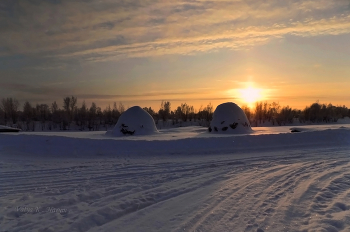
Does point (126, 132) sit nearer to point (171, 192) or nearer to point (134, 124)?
point (134, 124)

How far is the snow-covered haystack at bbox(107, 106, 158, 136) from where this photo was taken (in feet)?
70.0

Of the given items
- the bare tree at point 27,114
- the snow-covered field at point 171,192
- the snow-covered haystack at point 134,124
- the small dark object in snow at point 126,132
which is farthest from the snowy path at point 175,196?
the bare tree at point 27,114

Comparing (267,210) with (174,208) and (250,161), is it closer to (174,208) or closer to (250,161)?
(174,208)

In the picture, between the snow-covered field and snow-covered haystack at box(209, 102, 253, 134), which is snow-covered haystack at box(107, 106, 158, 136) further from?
the snow-covered field

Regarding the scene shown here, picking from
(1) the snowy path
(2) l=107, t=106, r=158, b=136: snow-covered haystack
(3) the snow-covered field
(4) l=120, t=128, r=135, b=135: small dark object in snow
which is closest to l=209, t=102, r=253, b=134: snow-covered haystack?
(2) l=107, t=106, r=158, b=136: snow-covered haystack

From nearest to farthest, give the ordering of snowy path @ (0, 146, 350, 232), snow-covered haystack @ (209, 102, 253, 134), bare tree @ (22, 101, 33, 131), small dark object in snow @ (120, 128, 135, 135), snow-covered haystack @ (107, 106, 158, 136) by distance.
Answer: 1. snowy path @ (0, 146, 350, 232)
2. small dark object in snow @ (120, 128, 135, 135)
3. snow-covered haystack @ (107, 106, 158, 136)
4. snow-covered haystack @ (209, 102, 253, 134)
5. bare tree @ (22, 101, 33, 131)

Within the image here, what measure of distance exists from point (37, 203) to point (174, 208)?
9.33 feet

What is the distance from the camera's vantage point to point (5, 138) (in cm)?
1479

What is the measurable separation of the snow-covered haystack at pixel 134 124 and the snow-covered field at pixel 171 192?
8383 mm

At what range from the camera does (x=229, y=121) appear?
22.3 m

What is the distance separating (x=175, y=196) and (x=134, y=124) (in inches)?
621

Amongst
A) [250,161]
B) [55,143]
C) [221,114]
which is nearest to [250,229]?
[250,161]

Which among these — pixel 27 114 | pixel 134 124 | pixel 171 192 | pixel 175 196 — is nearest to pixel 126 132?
pixel 134 124

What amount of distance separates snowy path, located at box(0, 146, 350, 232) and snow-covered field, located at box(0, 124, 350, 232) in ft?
0.06
